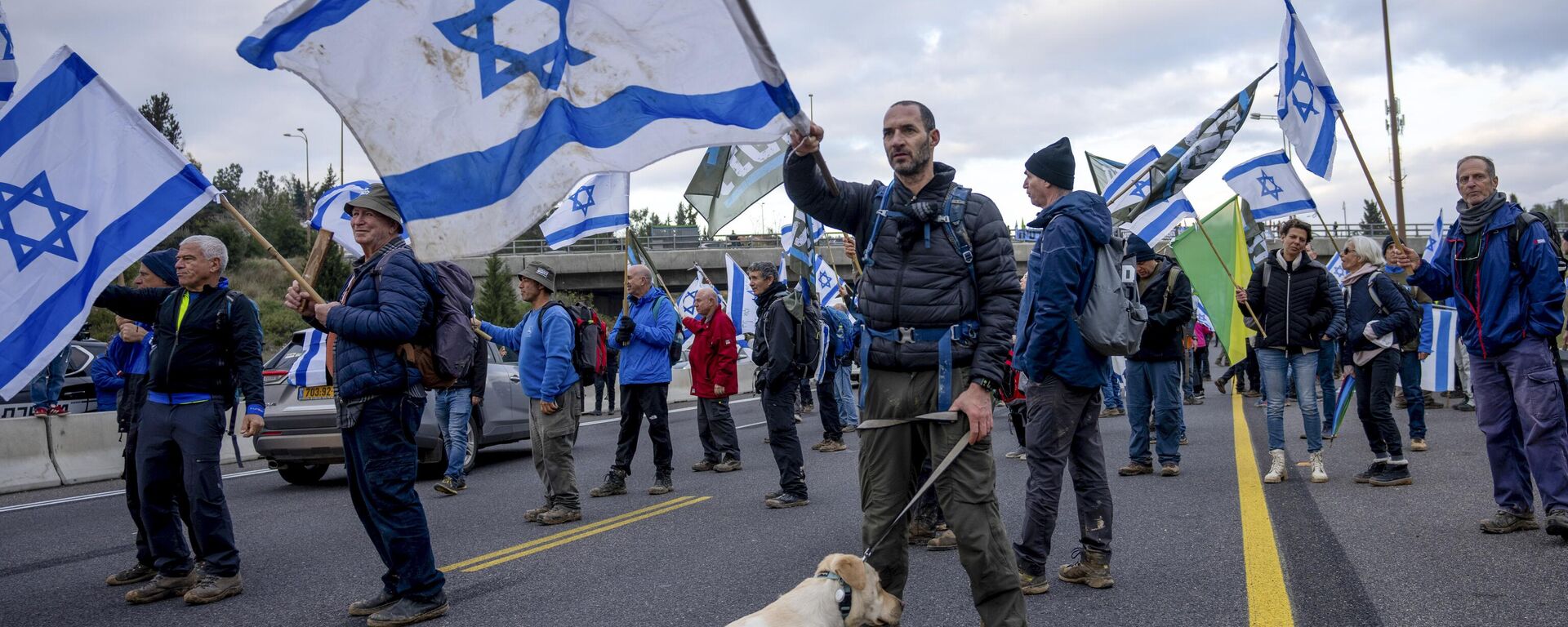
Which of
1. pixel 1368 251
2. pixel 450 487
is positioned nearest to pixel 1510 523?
pixel 1368 251

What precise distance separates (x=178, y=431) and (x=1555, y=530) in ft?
23.7

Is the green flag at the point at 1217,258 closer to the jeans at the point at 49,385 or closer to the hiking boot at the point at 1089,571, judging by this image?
the hiking boot at the point at 1089,571

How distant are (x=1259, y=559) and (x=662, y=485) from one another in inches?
196

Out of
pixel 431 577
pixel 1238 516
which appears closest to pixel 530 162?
pixel 431 577

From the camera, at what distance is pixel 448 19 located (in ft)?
12.3

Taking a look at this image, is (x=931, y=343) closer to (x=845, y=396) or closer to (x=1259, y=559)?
(x=1259, y=559)

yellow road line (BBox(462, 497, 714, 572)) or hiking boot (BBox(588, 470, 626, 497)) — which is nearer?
yellow road line (BBox(462, 497, 714, 572))

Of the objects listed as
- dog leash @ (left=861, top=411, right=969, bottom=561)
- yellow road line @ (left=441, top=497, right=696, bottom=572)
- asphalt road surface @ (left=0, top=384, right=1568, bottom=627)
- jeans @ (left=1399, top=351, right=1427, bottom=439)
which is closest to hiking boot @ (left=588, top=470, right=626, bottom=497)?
asphalt road surface @ (left=0, top=384, right=1568, bottom=627)

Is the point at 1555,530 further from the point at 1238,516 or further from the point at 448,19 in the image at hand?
the point at 448,19

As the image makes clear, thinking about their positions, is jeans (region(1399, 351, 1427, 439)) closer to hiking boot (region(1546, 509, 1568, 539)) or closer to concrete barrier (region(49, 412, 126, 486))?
hiking boot (region(1546, 509, 1568, 539))

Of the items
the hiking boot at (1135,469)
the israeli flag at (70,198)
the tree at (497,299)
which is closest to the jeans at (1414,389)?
the hiking boot at (1135,469)

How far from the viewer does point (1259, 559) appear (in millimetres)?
5660

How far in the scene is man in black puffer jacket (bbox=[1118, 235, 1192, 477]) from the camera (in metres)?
8.70

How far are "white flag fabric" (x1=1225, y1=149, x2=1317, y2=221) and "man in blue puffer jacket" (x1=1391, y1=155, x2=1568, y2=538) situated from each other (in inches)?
158
